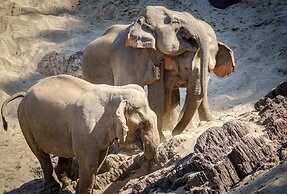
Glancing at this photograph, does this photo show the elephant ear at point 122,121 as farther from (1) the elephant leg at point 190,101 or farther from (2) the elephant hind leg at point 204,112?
(2) the elephant hind leg at point 204,112

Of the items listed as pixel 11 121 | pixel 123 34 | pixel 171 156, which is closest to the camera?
pixel 171 156

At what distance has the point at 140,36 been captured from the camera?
28.1ft

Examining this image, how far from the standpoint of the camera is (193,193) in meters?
5.45

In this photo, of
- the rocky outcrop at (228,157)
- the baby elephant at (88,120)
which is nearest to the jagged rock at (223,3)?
the baby elephant at (88,120)

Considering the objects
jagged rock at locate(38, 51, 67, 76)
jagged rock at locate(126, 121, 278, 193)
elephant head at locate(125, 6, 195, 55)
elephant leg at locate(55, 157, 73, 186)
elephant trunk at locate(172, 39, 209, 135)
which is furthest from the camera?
jagged rock at locate(38, 51, 67, 76)

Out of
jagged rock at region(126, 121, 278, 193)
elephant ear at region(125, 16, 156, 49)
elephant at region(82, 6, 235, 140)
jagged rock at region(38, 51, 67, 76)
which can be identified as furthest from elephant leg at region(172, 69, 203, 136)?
jagged rock at region(38, 51, 67, 76)

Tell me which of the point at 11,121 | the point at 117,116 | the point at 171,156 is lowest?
the point at 11,121

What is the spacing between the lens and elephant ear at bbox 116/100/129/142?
6.68 metres

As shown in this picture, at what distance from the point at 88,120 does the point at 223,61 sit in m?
2.75

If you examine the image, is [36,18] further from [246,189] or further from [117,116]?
[246,189]

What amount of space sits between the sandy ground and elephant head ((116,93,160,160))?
2.17m

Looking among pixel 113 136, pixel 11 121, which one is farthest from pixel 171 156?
pixel 11 121

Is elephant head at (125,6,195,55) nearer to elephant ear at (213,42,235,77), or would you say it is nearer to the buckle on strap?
the buckle on strap

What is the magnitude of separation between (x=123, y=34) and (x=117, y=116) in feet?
8.28
